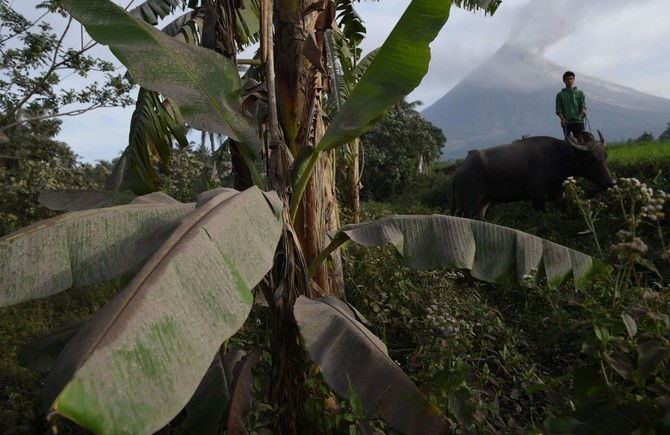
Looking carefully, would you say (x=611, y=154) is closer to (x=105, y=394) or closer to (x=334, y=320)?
(x=334, y=320)

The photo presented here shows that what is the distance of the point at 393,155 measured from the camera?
1397 centimetres

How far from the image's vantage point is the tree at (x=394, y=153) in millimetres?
13648

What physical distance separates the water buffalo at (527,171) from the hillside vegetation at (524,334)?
1.28 ft

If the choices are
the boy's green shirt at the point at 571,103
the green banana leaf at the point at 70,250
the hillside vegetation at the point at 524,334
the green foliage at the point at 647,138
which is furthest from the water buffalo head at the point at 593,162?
the green banana leaf at the point at 70,250

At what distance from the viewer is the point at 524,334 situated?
13.7 feet

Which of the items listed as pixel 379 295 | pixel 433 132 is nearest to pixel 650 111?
pixel 433 132

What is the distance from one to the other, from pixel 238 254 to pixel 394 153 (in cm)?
1250

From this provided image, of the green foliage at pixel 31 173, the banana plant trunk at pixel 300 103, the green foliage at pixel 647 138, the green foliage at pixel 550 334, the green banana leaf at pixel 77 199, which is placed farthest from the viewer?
the green foliage at pixel 647 138

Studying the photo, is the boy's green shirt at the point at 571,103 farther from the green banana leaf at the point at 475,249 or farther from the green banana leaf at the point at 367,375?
the green banana leaf at the point at 367,375

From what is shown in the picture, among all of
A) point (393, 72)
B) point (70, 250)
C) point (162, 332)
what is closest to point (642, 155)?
point (393, 72)

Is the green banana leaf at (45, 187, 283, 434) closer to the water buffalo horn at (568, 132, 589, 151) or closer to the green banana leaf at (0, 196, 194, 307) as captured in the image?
the green banana leaf at (0, 196, 194, 307)

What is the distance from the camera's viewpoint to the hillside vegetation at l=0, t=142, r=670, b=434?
162cm

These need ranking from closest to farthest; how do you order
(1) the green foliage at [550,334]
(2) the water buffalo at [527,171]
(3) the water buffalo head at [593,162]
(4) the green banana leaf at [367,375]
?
1. (1) the green foliage at [550,334]
2. (4) the green banana leaf at [367,375]
3. (3) the water buffalo head at [593,162]
4. (2) the water buffalo at [527,171]

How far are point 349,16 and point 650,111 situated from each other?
211m
